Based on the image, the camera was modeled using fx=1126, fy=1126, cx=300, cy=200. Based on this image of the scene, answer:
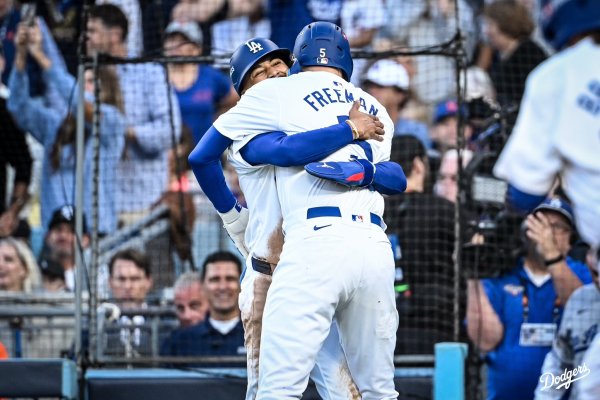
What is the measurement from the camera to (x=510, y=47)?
9.83 m

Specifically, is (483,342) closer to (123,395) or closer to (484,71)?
(123,395)

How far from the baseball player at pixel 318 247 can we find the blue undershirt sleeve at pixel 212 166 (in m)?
0.08

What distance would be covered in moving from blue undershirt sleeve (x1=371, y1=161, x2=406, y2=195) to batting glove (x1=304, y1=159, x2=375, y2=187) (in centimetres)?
7

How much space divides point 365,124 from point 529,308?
2.68 metres

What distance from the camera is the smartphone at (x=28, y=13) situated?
9.76 meters

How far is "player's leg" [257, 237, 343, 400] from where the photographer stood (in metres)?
4.91

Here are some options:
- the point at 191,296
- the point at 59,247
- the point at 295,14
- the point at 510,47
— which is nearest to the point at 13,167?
the point at 59,247

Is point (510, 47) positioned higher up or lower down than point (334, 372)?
higher up

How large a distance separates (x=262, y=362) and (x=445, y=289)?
2.60m

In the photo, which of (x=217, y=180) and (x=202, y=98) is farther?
(x=202, y=98)

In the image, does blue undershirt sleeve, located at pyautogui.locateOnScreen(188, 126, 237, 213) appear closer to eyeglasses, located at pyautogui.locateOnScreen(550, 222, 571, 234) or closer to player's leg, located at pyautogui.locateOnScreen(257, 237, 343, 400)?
player's leg, located at pyautogui.locateOnScreen(257, 237, 343, 400)

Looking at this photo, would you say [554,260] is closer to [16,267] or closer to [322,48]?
[322,48]

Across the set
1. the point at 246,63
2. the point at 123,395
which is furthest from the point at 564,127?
the point at 123,395

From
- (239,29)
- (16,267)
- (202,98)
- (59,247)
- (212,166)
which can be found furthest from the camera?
(239,29)
